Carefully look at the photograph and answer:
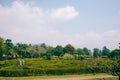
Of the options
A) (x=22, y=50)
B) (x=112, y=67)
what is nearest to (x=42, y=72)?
(x=112, y=67)

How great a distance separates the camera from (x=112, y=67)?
27500mm

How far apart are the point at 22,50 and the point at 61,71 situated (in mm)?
63221

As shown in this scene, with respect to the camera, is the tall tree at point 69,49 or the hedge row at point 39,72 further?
the tall tree at point 69,49

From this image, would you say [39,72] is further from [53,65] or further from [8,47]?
[8,47]

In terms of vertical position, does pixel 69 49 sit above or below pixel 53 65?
above

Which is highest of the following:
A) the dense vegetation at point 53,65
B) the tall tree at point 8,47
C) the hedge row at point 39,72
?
the tall tree at point 8,47

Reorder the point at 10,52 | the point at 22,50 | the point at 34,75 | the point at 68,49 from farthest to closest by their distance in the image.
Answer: the point at 68,49 < the point at 22,50 < the point at 10,52 < the point at 34,75

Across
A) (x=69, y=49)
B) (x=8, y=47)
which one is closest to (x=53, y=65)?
(x=8, y=47)

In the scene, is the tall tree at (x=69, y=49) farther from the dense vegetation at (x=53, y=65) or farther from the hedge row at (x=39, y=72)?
the hedge row at (x=39, y=72)

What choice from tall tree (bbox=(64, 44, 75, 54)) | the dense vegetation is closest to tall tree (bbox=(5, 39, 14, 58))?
the dense vegetation

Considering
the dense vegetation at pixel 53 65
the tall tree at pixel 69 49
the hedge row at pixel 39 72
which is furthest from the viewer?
the tall tree at pixel 69 49

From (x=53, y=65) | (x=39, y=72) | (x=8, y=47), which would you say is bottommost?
(x=39, y=72)

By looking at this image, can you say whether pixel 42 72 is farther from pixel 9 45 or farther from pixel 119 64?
pixel 9 45

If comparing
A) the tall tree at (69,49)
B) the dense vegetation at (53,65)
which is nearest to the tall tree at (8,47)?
the dense vegetation at (53,65)
